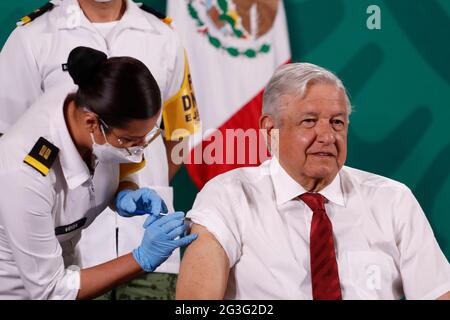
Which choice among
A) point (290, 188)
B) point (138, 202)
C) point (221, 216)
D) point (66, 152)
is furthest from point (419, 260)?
point (66, 152)

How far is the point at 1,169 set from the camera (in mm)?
1647

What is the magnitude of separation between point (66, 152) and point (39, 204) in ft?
0.42

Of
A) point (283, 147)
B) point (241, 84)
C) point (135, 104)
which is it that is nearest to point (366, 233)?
point (283, 147)

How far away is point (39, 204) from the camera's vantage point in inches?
66.1

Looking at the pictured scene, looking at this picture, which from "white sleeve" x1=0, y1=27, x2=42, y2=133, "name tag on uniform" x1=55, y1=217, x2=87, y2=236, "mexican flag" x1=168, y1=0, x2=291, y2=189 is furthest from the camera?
"mexican flag" x1=168, y1=0, x2=291, y2=189

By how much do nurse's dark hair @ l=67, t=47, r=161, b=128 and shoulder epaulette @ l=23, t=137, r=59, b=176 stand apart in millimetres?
119

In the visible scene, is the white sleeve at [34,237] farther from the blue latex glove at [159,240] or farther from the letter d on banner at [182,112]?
the letter d on banner at [182,112]

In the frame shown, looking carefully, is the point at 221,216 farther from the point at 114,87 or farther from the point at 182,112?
the point at 182,112

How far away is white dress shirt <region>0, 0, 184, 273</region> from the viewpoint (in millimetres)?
2006

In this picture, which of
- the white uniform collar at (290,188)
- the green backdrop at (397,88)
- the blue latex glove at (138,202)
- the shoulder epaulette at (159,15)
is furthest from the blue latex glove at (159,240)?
the shoulder epaulette at (159,15)

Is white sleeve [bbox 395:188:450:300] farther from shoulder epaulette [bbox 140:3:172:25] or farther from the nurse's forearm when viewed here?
shoulder epaulette [bbox 140:3:172:25]

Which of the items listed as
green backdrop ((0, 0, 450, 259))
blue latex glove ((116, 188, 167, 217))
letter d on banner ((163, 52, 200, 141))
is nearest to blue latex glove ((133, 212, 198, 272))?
blue latex glove ((116, 188, 167, 217))

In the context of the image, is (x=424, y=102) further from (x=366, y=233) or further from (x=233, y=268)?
A: (x=233, y=268)
